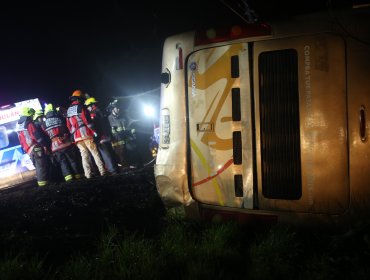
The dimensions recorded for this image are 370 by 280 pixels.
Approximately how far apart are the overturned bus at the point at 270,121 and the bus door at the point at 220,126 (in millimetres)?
10

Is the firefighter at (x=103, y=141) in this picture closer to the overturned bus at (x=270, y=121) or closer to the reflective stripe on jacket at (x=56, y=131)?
the reflective stripe on jacket at (x=56, y=131)

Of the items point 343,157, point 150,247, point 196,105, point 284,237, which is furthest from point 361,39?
point 150,247

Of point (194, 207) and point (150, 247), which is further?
point (194, 207)

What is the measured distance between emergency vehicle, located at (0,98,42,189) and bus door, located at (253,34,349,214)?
7754 mm

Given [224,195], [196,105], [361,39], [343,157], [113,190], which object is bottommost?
[113,190]

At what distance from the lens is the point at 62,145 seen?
8.52m

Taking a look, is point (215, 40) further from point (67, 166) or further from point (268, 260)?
point (67, 166)

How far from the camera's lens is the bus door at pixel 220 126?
353 centimetres

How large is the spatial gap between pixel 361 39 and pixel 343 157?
1.06 metres

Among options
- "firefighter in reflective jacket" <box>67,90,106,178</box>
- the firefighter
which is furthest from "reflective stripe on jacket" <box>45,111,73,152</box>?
the firefighter

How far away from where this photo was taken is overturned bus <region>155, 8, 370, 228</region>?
10.3 feet

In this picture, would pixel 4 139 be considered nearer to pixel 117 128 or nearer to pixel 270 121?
pixel 117 128

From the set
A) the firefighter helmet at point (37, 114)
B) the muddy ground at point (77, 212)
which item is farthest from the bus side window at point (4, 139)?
the muddy ground at point (77, 212)

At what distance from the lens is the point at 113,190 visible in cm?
675
